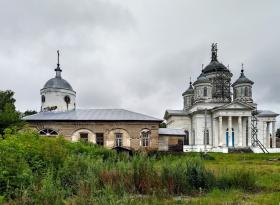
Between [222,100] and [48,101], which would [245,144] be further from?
[48,101]

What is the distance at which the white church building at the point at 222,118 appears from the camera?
44188 mm

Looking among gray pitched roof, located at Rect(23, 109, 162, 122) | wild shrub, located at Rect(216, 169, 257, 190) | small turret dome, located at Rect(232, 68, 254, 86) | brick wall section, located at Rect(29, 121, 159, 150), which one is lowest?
wild shrub, located at Rect(216, 169, 257, 190)

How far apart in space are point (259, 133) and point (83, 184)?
4629 cm

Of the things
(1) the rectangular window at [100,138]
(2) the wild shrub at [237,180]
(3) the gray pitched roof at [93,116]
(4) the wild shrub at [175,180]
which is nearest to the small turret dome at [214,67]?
(3) the gray pitched roof at [93,116]

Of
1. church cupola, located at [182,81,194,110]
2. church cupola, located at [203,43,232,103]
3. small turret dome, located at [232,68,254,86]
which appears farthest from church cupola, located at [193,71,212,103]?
church cupola, located at [182,81,194,110]

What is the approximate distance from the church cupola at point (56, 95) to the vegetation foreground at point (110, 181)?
105 feet

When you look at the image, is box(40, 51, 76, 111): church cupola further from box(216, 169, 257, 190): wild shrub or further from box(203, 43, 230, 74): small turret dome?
box(216, 169, 257, 190): wild shrub

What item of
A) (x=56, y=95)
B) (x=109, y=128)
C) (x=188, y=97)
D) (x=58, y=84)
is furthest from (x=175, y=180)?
(x=188, y=97)

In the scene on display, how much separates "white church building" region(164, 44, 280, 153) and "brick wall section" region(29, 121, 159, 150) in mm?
9943

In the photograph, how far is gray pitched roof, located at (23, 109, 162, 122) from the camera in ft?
111

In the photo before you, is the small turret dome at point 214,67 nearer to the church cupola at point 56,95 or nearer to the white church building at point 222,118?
the white church building at point 222,118

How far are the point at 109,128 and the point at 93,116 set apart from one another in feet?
7.60

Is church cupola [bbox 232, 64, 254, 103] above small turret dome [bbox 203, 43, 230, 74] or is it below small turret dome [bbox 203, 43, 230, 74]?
below

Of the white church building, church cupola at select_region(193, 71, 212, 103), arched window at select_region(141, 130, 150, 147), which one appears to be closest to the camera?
arched window at select_region(141, 130, 150, 147)
